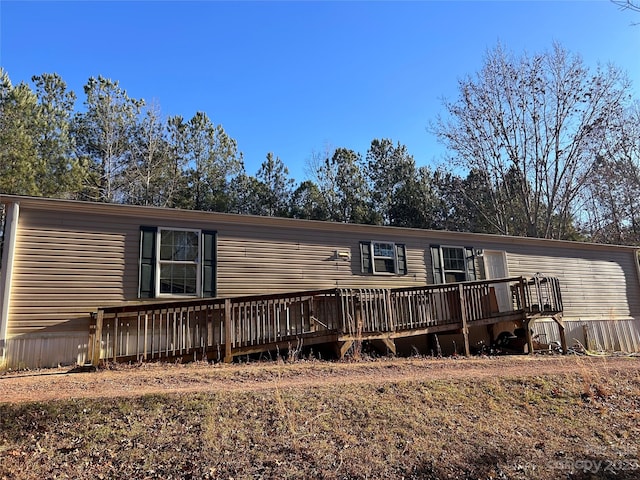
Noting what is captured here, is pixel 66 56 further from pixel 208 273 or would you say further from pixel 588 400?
pixel 588 400

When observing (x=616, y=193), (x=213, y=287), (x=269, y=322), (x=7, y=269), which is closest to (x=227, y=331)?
(x=269, y=322)

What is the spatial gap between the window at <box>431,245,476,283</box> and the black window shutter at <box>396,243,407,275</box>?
2.86 ft

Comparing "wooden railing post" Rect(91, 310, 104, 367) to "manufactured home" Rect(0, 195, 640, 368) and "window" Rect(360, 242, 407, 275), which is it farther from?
"window" Rect(360, 242, 407, 275)

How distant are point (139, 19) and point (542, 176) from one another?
725 inches

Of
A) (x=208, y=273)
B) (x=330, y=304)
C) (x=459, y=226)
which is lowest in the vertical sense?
(x=330, y=304)

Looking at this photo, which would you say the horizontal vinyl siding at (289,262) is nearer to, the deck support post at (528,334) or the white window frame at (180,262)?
the white window frame at (180,262)

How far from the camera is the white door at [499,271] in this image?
12.5 metres

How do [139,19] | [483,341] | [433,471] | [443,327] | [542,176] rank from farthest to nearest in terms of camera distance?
[542,176], [483,341], [443,327], [139,19], [433,471]

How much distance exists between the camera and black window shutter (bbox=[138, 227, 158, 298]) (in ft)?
27.6

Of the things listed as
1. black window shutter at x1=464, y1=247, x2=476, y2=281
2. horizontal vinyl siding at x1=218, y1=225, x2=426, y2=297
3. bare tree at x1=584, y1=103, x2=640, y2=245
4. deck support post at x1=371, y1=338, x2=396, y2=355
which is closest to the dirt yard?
deck support post at x1=371, y1=338, x2=396, y2=355

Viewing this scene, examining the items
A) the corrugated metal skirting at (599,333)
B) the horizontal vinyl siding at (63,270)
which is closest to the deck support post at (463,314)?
the corrugated metal skirting at (599,333)

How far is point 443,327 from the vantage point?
9.60 meters

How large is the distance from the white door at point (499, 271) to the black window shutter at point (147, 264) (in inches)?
341

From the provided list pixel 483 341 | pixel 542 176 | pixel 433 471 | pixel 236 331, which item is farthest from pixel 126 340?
pixel 542 176
